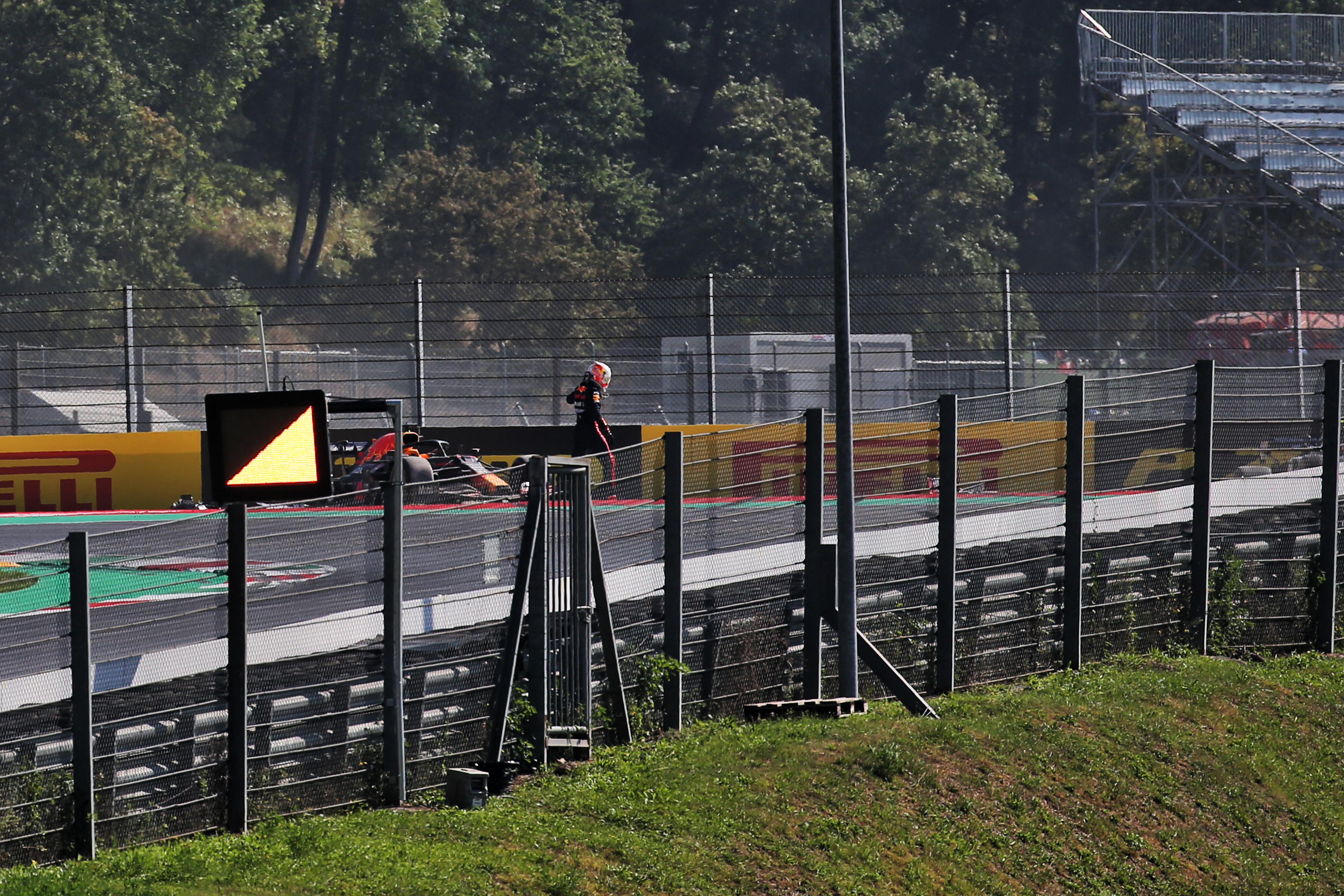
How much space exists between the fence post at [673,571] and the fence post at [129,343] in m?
12.6

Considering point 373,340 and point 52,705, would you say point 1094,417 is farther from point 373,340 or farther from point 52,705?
point 373,340

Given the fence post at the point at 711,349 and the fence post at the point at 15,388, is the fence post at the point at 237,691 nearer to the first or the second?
the fence post at the point at 711,349

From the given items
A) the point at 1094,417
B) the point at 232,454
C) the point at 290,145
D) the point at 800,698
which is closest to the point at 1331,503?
the point at 1094,417

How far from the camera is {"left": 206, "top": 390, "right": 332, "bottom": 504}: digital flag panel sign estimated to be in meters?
7.05

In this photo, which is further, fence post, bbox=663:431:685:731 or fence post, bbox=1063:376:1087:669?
fence post, bbox=1063:376:1087:669

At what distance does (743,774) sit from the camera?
809 centimetres

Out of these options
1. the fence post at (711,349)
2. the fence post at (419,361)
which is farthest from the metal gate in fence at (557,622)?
the fence post at (419,361)

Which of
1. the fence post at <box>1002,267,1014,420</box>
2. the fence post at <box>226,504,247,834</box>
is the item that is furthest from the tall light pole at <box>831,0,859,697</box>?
the fence post at <box>1002,267,1014,420</box>

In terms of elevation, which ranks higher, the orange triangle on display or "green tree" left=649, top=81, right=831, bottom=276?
"green tree" left=649, top=81, right=831, bottom=276

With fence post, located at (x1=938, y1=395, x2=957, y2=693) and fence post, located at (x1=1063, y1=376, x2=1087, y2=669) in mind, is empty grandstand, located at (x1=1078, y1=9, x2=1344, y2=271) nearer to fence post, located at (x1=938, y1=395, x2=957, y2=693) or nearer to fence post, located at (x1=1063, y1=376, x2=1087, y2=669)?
fence post, located at (x1=1063, y1=376, x2=1087, y2=669)

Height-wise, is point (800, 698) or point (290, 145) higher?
point (290, 145)

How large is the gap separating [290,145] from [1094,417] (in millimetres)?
51242

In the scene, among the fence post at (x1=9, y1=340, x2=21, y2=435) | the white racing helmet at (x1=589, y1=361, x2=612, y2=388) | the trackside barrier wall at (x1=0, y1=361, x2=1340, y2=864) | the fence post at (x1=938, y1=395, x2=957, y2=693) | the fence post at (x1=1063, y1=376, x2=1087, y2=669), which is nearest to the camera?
the trackside barrier wall at (x1=0, y1=361, x2=1340, y2=864)

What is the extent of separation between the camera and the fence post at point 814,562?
9.45 metres
